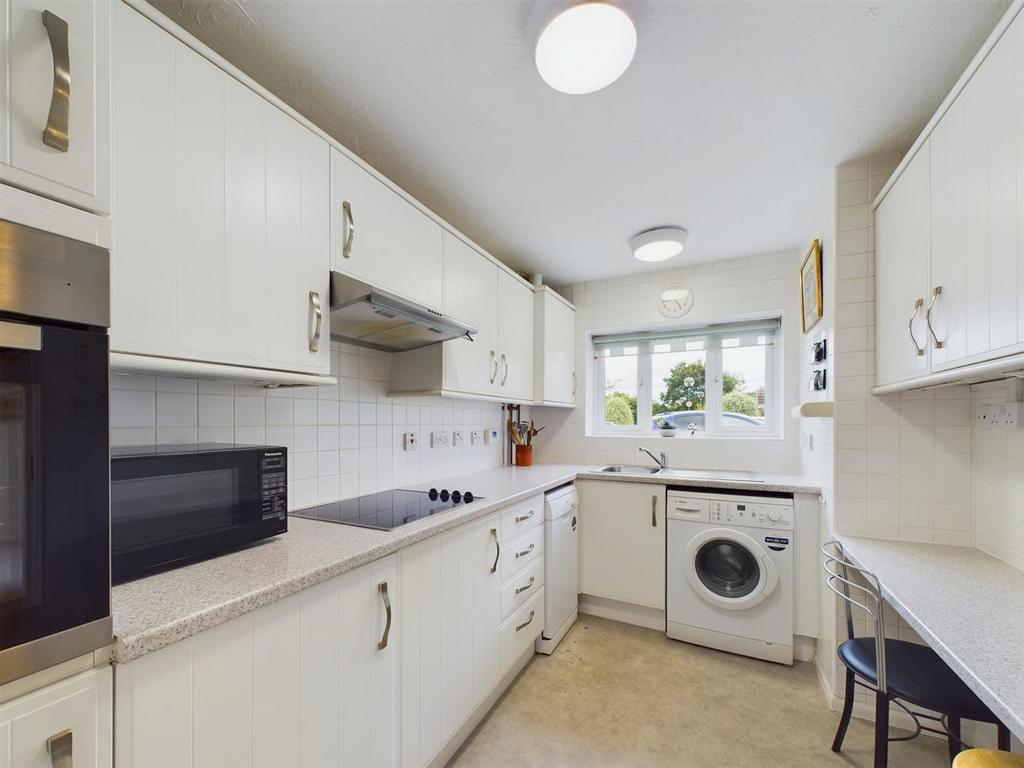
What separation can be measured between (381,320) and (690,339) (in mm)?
2486

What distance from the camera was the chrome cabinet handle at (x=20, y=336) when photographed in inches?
23.2

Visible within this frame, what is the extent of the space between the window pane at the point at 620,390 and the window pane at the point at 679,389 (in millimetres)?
149

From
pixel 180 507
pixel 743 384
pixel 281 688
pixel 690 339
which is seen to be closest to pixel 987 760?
pixel 281 688

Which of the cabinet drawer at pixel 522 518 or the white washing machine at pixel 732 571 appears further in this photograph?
the white washing machine at pixel 732 571

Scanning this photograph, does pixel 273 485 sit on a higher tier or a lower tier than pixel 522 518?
higher

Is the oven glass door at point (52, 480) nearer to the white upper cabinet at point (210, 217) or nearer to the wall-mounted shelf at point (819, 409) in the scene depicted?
the white upper cabinet at point (210, 217)

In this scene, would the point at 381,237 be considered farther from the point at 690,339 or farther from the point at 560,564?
the point at 690,339

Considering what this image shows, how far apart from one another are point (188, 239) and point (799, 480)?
9.98 ft

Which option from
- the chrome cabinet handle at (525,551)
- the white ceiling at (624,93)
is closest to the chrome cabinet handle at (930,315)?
the white ceiling at (624,93)

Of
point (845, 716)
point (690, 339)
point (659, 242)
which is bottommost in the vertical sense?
point (845, 716)

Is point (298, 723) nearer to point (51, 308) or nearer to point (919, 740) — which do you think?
point (51, 308)

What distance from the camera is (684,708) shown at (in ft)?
6.40

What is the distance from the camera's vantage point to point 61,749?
2.17ft

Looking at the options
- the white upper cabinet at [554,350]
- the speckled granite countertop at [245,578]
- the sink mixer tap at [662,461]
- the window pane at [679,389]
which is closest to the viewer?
the speckled granite countertop at [245,578]
